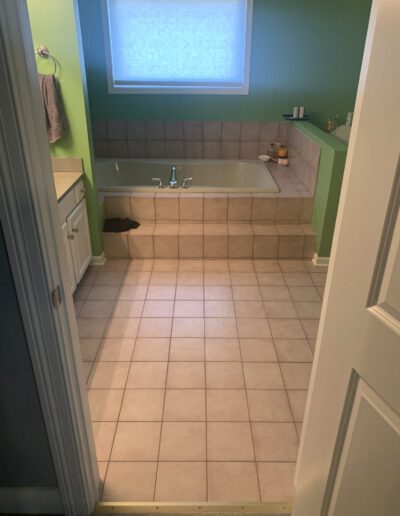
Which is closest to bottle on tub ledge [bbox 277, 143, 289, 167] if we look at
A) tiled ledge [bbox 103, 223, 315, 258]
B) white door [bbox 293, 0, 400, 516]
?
tiled ledge [bbox 103, 223, 315, 258]

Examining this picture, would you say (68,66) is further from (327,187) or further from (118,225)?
(327,187)

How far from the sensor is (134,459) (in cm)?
166

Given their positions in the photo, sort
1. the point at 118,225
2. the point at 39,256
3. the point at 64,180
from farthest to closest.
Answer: the point at 118,225 → the point at 64,180 → the point at 39,256

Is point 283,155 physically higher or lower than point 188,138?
lower

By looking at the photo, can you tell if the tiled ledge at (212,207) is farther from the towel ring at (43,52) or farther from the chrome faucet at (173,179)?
the towel ring at (43,52)

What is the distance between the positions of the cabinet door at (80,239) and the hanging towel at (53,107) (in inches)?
20.1

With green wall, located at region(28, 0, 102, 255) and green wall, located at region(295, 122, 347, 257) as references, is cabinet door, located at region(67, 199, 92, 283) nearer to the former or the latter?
green wall, located at region(28, 0, 102, 255)

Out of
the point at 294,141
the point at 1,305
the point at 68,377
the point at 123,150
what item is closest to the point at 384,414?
the point at 68,377

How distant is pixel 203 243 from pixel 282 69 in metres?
2.07

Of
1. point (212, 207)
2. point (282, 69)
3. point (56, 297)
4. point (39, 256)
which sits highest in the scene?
point (282, 69)

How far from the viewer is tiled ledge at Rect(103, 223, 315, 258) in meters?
3.31

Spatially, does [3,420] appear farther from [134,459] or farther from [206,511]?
[206,511]

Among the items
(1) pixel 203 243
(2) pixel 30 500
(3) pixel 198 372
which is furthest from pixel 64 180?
(2) pixel 30 500

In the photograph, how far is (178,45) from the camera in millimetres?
3900
